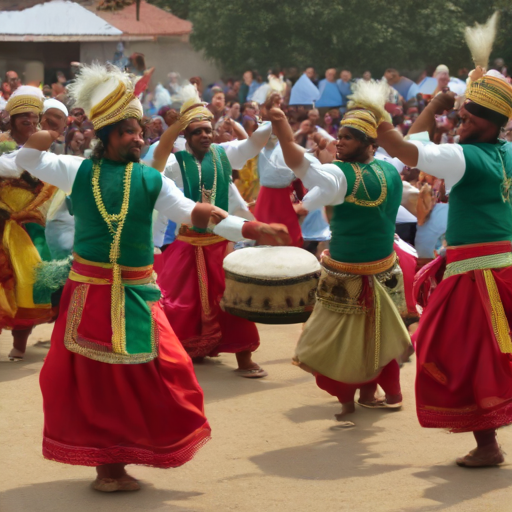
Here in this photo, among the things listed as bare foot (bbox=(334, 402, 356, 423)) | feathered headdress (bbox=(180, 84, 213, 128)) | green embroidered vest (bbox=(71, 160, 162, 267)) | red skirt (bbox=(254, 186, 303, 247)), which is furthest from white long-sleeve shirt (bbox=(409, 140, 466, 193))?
red skirt (bbox=(254, 186, 303, 247))

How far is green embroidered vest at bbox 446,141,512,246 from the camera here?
17.3 feet

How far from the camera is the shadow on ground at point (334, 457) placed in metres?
5.43

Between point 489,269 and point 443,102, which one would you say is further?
point 443,102

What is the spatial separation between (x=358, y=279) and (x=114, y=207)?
6.33ft

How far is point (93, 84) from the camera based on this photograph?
5008 millimetres

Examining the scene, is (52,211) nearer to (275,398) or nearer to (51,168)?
(275,398)

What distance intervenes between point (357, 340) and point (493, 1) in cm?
2011

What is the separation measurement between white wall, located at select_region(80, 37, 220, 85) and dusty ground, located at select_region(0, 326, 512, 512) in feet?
64.0

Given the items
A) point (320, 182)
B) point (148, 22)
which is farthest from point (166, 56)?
point (320, 182)

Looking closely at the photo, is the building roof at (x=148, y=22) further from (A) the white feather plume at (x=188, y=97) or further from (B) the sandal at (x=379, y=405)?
(B) the sandal at (x=379, y=405)

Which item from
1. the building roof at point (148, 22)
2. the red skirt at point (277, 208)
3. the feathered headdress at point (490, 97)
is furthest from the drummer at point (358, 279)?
the building roof at point (148, 22)

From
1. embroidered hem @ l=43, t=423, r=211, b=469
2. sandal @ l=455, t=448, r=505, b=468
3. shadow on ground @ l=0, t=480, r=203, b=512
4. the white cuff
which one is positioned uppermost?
the white cuff

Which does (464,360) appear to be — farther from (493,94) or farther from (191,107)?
(191,107)

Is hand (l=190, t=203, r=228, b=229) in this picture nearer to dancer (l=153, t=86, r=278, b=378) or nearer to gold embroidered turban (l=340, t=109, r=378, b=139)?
gold embroidered turban (l=340, t=109, r=378, b=139)
